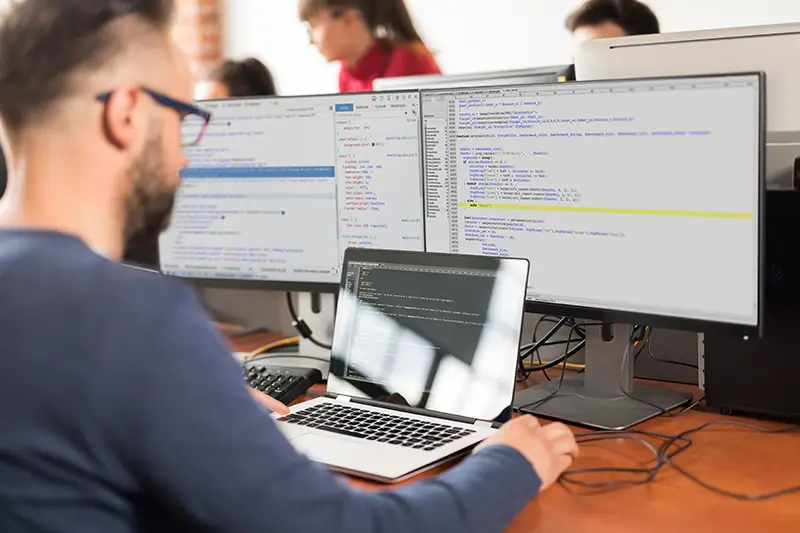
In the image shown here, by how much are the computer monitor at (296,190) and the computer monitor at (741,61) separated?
1.07ft

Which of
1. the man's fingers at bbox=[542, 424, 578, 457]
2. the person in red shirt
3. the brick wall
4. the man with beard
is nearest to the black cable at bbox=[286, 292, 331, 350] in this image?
the man's fingers at bbox=[542, 424, 578, 457]

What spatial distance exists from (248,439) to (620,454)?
62 cm

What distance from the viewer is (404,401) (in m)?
1.38

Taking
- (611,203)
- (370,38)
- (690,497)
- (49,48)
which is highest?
(370,38)

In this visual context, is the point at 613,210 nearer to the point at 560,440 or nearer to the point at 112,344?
the point at 560,440

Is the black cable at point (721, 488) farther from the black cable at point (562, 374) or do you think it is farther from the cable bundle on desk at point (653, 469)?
the black cable at point (562, 374)

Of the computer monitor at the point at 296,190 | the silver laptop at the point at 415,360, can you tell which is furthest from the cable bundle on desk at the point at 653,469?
the computer monitor at the point at 296,190

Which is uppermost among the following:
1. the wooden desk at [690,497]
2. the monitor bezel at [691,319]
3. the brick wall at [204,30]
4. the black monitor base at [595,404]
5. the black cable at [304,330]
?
the brick wall at [204,30]

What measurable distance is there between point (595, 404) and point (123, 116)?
2.84 feet

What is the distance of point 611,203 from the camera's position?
133cm

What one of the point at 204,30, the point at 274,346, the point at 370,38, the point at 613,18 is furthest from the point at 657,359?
the point at 204,30

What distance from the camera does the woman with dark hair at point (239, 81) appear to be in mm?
3305

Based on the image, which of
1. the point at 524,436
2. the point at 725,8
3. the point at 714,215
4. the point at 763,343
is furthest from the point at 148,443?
the point at 725,8

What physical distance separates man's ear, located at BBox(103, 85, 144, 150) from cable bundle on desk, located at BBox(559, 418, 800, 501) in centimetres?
65
